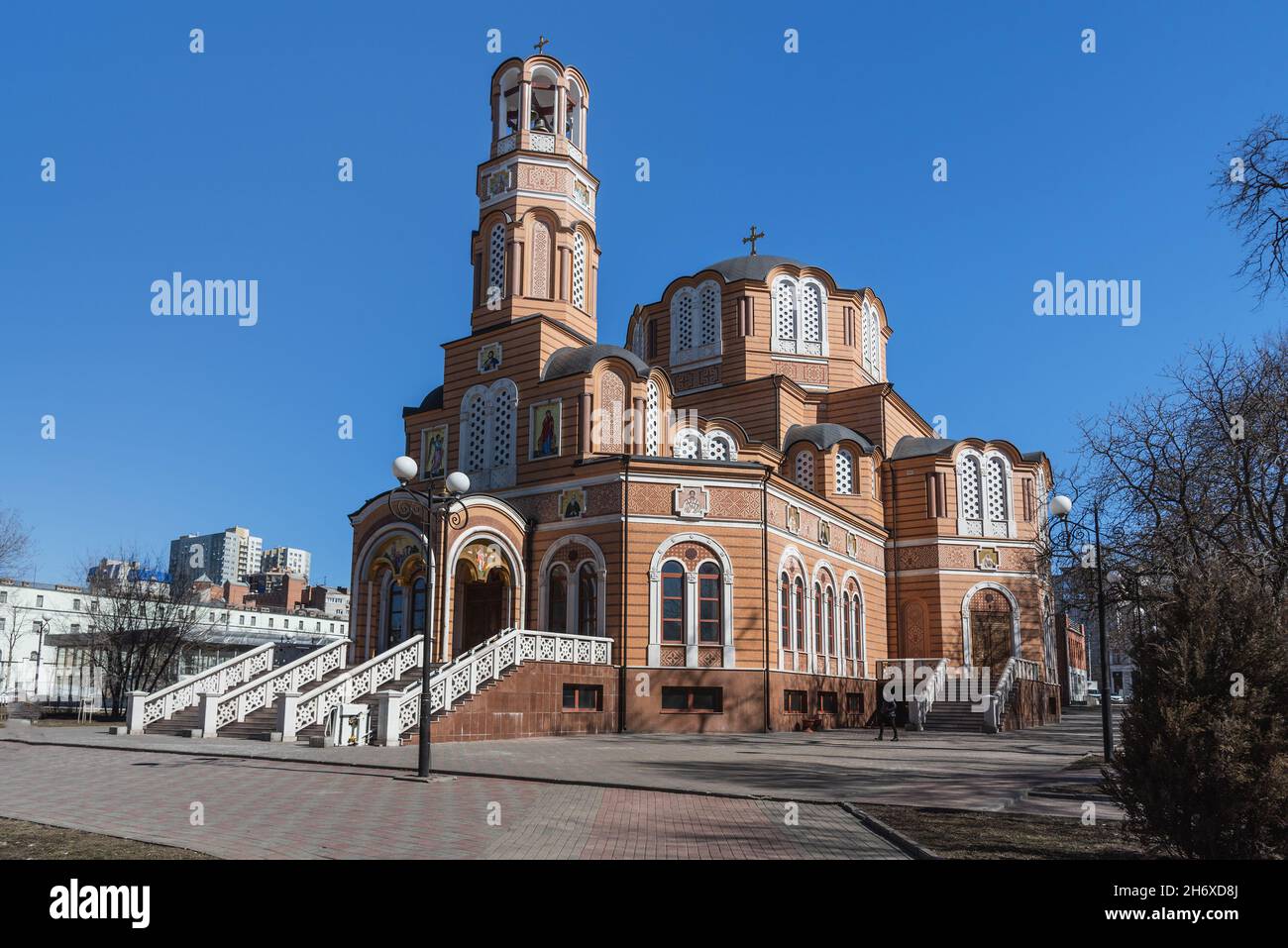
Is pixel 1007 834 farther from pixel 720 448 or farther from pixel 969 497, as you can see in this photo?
pixel 969 497

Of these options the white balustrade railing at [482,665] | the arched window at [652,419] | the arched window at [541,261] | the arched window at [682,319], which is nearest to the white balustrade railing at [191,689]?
the white balustrade railing at [482,665]

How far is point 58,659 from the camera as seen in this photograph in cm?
7300

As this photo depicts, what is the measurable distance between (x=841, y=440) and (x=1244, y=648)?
29.1 metres

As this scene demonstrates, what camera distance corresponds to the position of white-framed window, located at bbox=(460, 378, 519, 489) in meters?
30.5

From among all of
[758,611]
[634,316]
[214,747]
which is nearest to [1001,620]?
[758,611]

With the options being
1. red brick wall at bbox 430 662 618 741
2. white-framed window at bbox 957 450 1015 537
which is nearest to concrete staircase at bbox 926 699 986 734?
white-framed window at bbox 957 450 1015 537

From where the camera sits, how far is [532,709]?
24.0 m

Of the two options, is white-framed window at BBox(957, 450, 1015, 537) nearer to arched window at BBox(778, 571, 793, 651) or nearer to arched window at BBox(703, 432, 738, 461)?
arched window at BBox(703, 432, 738, 461)

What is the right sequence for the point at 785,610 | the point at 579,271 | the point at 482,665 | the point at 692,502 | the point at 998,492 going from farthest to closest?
the point at 998,492 → the point at 579,271 → the point at 785,610 → the point at 692,502 → the point at 482,665

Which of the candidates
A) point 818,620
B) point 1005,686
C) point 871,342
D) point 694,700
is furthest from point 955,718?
point 871,342

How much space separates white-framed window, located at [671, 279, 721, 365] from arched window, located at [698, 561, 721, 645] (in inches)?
551

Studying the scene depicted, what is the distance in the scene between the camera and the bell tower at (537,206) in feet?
104

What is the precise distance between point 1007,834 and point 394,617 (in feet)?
69.3
